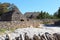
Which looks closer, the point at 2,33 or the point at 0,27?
the point at 2,33

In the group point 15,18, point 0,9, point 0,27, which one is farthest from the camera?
point 0,9

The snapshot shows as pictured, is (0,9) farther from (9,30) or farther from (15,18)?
(9,30)

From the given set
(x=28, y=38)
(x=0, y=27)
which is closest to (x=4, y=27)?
(x=0, y=27)

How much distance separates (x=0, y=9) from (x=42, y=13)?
15.5m

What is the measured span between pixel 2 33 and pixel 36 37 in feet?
11.2

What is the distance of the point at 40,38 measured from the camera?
13.8 metres

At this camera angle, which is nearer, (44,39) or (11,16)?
(44,39)

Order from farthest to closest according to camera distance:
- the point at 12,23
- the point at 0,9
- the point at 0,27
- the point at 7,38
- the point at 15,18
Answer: the point at 0,9 → the point at 15,18 → the point at 12,23 → the point at 0,27 → the point at 7,38

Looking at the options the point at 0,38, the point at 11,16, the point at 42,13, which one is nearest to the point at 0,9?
the point at 42,13

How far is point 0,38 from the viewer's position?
14.4 m

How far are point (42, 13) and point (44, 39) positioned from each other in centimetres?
5335

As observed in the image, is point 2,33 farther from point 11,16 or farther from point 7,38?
point 11,16

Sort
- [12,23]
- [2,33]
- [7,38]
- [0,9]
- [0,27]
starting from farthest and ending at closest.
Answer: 1. [0,9]
2. [12,23]
3. [0,27]
4. [2,33]
5. [7,38]

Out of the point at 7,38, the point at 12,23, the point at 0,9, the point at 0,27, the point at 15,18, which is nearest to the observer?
the point at 7,38
